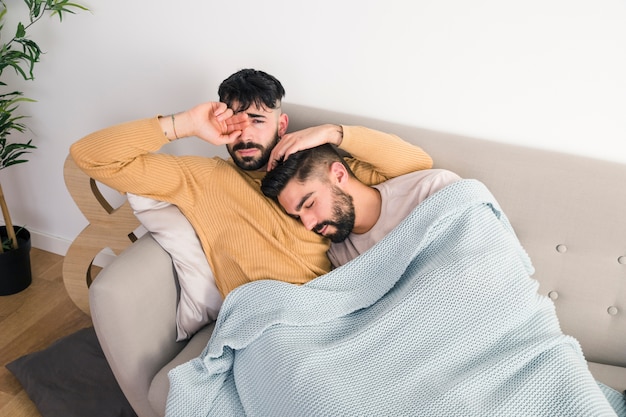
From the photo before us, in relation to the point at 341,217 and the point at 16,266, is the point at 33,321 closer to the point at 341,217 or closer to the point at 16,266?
the point at 16,266

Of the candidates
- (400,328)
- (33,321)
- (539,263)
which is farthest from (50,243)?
(539,263)

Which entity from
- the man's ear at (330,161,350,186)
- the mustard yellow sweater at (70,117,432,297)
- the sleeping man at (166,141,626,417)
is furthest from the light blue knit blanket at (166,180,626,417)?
the man's ear at (330,161,350,186)

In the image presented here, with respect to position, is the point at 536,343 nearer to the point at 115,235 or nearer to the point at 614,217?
the point at 614,217

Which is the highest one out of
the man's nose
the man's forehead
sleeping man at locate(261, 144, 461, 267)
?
the man's forehead

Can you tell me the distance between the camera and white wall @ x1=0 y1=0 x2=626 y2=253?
1668 millimetres

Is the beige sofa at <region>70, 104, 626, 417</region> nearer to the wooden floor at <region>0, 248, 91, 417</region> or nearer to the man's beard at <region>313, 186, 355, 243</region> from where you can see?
the man's beard at <region>313, 186, 355, 243</region>

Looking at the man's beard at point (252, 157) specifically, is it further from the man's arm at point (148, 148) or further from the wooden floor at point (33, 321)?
the wooden floor at point (33, 321)

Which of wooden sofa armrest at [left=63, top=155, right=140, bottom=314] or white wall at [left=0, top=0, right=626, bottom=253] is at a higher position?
white wall at [left=0, top=0, right=626, bottom=253]

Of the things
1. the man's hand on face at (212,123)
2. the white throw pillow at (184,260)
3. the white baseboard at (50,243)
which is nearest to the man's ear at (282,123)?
the man's hand on face at (212,123)

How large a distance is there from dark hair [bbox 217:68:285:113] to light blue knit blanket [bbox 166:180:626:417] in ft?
1.70

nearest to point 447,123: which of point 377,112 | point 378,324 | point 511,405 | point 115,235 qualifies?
A: point 377,112

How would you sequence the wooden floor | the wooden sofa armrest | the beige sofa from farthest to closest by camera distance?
the wooden sofa armrest
the wooden floor
the beige sofa

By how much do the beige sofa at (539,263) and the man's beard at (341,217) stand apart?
0.31 metres

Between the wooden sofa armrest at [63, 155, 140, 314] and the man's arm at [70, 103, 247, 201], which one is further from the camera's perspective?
the wooden sofa armrest at [63, 155, 140, 314]
